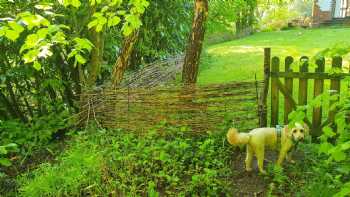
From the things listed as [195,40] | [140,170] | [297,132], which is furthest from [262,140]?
[195,40]

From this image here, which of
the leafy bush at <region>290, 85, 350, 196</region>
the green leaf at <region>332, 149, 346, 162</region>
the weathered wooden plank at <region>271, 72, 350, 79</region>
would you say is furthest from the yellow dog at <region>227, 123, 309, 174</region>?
the green leaf at <region>332, 149, 346, 162</region>

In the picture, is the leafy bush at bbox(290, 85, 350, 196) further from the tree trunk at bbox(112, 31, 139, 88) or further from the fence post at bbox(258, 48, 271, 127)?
the tree trunk at bbox(112, 31, 139, 88)

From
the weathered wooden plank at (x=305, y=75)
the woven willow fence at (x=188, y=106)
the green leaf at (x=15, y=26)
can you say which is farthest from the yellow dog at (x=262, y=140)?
the green leaf at (x=15, y=26)

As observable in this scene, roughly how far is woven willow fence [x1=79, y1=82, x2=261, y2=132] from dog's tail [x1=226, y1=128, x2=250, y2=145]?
0.85 metres

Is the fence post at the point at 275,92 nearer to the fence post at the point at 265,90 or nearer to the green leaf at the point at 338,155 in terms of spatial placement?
the fence post at the point at 265,90

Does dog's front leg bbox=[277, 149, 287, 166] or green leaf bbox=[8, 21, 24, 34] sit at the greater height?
green leaf bbox=[8, 21, 24, 34]

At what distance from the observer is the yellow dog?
4090 millimetres

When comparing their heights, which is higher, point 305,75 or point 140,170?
point 305,75

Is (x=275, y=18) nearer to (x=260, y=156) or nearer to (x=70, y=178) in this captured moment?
(x=260, y=156)

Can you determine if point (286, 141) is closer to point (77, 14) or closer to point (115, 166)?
point (115, 166)

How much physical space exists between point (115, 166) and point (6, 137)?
2.33 m

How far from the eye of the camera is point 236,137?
4.09 metres

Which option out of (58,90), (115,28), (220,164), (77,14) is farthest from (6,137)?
(220,164)

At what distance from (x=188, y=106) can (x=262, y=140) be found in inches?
51.2
